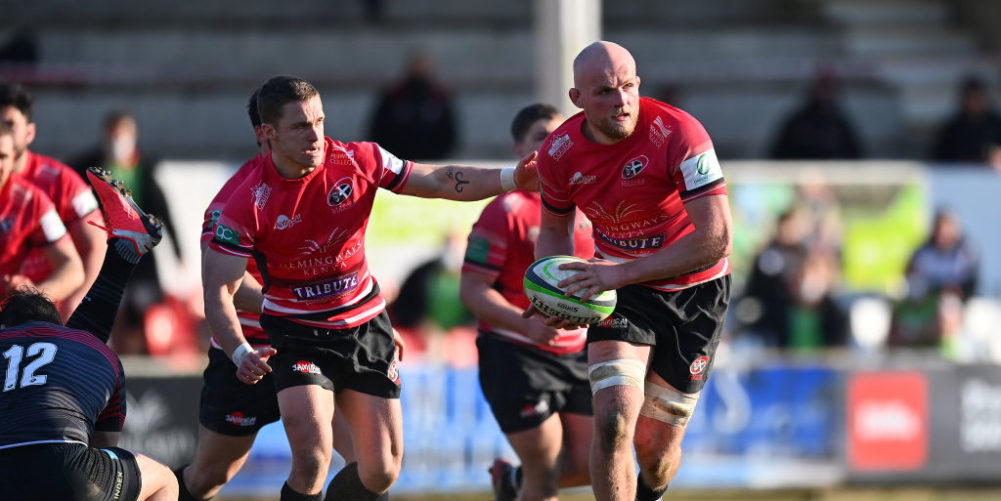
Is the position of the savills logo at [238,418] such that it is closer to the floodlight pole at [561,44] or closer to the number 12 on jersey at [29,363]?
the number 12 on jersey at [29,363]

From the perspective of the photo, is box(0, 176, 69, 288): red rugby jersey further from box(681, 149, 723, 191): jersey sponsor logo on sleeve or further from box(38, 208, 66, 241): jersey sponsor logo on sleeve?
box(681, 149, 723, 191): jersey sponsor logo on sleeve

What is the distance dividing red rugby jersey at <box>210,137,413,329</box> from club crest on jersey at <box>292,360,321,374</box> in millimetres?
202

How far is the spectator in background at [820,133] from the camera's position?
14805 millimetres

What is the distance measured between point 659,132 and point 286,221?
5.74ft

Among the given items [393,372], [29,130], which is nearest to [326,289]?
[393,372]

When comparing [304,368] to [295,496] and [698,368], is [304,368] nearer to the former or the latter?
[295,496]

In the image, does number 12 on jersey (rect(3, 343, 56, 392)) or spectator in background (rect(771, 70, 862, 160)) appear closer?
number 12 on jersey (rect(3, 343, 56, 392))

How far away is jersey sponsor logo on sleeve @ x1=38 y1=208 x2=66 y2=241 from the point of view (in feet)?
26.3

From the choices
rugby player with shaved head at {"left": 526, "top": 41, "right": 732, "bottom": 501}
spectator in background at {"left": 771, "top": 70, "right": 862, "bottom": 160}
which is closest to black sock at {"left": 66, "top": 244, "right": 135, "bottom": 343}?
rugby player with shaved head at {"left": 526, "top": 41, "right": 732, "bottom": 501}

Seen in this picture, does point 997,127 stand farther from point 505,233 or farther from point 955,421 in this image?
point 505,233

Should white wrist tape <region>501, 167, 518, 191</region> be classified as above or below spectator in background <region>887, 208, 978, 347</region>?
above

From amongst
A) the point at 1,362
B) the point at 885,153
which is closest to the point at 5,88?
the point at 1,362

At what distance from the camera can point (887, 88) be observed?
57.0 ft

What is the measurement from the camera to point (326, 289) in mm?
6871
